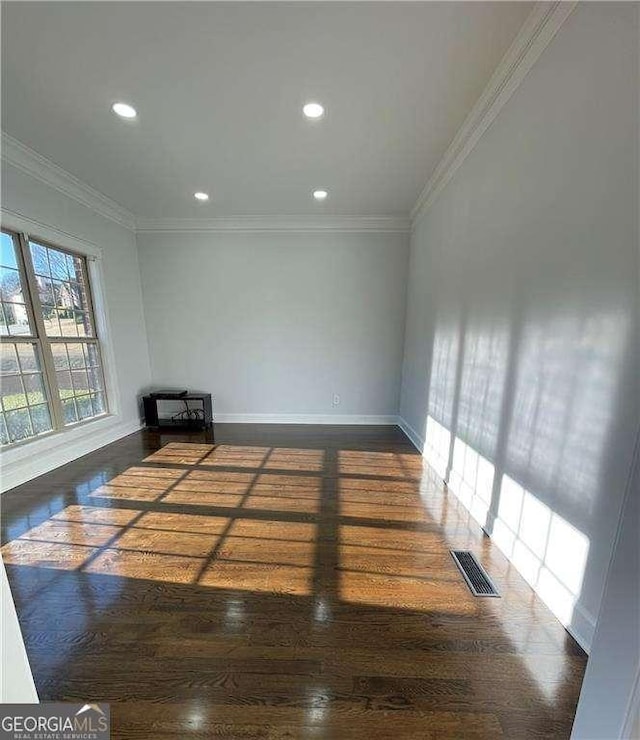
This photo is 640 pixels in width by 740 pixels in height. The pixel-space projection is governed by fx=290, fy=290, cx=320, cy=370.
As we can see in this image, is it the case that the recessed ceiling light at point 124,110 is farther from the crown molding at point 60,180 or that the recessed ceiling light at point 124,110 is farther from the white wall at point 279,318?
the white wall at point 279,318

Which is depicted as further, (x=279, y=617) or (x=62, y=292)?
(x=62, y=292)

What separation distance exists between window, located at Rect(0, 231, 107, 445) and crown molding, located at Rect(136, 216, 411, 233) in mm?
1155

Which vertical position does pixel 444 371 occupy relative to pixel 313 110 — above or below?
below

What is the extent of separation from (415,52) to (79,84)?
209cm

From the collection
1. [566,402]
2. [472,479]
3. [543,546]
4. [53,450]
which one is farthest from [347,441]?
[53,450]

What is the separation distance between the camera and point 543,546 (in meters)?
1.51

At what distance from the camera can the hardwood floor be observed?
3.48 ft

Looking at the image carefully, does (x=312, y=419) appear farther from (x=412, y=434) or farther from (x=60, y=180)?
(x=60, y=180)

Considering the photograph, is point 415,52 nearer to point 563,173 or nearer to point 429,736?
point 563,173

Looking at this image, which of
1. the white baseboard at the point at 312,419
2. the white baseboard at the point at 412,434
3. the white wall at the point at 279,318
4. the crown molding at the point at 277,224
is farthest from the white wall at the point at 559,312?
the white baseboard at the point at 312,419

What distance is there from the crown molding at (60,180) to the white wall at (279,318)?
1.42ft

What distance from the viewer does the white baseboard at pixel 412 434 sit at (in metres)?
3.46

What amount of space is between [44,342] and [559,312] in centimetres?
429

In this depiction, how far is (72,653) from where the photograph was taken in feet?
4.11
